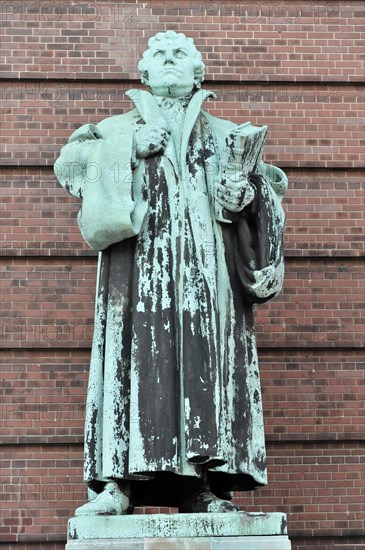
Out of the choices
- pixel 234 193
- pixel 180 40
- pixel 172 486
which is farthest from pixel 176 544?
pixel 180 40

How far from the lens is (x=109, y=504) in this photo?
303 inches

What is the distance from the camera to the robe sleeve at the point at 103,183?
7953 millimetres

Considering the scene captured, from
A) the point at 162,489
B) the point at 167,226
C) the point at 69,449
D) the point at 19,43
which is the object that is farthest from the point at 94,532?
the point at 19,43

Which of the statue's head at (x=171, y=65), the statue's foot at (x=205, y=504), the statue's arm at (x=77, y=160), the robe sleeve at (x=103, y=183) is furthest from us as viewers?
the statue's head at (x=171, y=65)

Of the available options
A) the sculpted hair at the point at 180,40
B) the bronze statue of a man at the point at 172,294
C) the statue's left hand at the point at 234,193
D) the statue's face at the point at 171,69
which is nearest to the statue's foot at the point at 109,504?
the bronze statue of a man at the point at 172,294

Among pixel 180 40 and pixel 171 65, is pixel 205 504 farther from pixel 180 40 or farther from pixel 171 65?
pixel 180 40

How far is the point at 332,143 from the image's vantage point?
11.1 metres

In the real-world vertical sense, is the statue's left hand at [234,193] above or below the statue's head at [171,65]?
below

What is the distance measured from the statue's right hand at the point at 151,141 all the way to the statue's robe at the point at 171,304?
0.04 m

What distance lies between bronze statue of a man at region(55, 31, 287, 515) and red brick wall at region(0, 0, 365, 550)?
2334 mm

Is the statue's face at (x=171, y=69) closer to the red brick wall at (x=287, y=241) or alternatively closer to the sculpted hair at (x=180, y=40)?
the sculpted hair at (x=180, y=40)

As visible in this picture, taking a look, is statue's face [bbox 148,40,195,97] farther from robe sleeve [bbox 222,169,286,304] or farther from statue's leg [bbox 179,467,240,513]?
statue's leg [bbox 179,467,240,513]

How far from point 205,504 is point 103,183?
1.76 metres

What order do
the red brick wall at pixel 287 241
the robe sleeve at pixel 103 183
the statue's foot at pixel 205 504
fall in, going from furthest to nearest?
the red brick wall at pixel 287 241
the robe sleeve at pixel 103 183
the statue's foot at pixel 205 504
